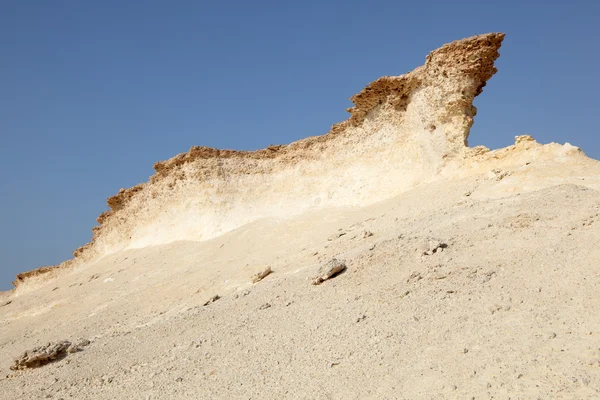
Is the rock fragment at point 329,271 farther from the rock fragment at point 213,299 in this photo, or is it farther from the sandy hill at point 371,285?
the rock fragment at point 213,299

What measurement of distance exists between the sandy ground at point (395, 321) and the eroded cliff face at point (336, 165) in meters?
3.34

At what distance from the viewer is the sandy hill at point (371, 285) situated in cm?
463

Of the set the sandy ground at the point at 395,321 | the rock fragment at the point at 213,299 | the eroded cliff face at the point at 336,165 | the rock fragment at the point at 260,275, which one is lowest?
the sandy ground at the point at 395,321

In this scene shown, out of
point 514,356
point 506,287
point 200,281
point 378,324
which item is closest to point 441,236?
point 506,287

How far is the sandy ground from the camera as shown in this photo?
4348 mm

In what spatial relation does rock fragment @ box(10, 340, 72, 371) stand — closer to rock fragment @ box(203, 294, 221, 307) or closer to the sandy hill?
the sandy hill

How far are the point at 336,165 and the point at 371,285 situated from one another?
9.88m

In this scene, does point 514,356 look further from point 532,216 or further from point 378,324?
point 532,216

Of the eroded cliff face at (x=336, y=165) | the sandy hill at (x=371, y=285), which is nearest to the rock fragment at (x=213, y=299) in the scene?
the sandy hill at (x=371, y=285)

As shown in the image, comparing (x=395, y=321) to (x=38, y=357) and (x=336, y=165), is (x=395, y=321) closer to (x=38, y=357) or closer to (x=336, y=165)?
(x=38, y=357)

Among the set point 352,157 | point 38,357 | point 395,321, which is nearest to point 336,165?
point 352,157

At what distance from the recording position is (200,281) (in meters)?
11.1

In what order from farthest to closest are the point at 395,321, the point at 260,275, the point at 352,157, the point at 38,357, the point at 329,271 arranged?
the point at 352,157 → the point at 260,275 → the point at 329,271 → the point at 38,357 → the point at 395,321

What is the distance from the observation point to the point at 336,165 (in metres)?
16.4
